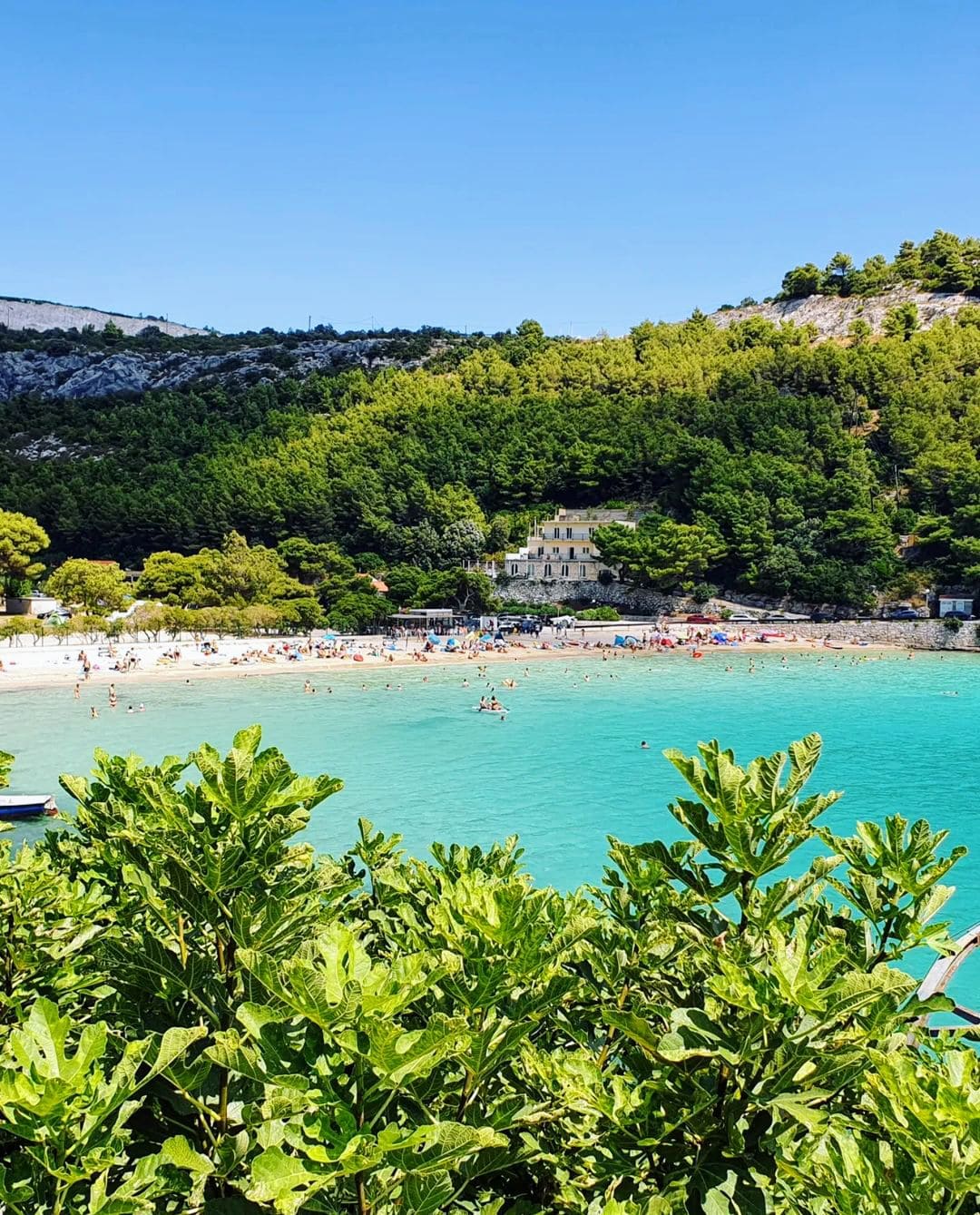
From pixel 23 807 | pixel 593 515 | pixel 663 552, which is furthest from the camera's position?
pixel 593 515

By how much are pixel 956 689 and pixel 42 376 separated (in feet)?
381

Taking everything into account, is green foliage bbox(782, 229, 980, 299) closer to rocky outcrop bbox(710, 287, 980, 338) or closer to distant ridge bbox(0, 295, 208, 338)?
rocky outcrop bbox(710, 287, 980, 338)

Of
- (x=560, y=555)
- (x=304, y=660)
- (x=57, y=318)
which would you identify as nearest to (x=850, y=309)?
(x=560, y=555)

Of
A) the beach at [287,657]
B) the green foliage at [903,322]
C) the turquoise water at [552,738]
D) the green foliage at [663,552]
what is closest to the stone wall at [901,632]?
the beach at [287,657]

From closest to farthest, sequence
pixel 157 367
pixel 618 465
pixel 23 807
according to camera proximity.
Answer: pixel 23 807
pixel 618 465
pixel 157 367

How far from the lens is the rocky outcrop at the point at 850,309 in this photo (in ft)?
303

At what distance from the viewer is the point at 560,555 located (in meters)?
64.0

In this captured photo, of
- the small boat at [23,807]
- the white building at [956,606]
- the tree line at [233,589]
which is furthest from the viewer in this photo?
the white building at [956,606]

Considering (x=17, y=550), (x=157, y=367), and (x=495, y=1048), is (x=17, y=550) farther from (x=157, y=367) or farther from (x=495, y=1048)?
(x=157, y=367)

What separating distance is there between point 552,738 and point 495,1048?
88.2 ft

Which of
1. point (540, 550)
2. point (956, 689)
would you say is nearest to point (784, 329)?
point (540, 550)

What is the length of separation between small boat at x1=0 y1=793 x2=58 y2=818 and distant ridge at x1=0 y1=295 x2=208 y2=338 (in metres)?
143

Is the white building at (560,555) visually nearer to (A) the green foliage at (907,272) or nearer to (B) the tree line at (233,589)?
(B) the tree line at (233,589)

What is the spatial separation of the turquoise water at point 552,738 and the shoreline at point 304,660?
4.62 ft
